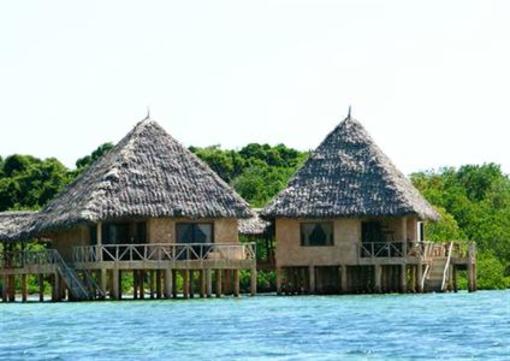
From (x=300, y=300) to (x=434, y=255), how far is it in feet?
20.1

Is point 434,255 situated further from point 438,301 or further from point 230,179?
point 230,179

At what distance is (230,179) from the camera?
77.2m

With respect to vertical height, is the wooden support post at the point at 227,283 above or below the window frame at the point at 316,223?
below

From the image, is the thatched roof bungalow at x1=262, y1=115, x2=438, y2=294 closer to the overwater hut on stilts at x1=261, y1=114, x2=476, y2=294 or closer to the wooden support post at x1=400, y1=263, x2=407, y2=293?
the overwater hut on stilts at x1=261, y1=114, x2=476, y2=294

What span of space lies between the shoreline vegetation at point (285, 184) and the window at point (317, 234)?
7855mm

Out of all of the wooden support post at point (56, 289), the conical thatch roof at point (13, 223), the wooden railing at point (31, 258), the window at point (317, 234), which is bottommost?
the wooden support post at point (56, 289)

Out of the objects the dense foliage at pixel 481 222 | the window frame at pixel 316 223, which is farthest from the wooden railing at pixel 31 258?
the dense foliage at pixel 481 222

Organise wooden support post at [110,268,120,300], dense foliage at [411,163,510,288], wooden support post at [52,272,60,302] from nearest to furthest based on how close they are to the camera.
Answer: wooden support post at [110,268,120,300], wooden support post at [52,272,60,302], dense foliage at [411,163,510,288]

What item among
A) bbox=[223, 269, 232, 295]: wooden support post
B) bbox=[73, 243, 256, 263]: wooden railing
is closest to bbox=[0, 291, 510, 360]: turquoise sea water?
bbox=[73, 243, 256, 263]: wooden railing

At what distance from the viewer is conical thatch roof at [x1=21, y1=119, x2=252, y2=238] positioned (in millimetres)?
44094

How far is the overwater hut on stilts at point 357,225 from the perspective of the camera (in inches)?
1825

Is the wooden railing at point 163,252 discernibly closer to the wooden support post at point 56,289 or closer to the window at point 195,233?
the window at point 195,233

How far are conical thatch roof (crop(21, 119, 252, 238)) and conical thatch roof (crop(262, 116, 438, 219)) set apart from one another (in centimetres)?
225

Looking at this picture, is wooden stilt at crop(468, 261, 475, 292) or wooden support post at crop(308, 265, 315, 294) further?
wooden stilt at crop(468, 261, 475, 292)
